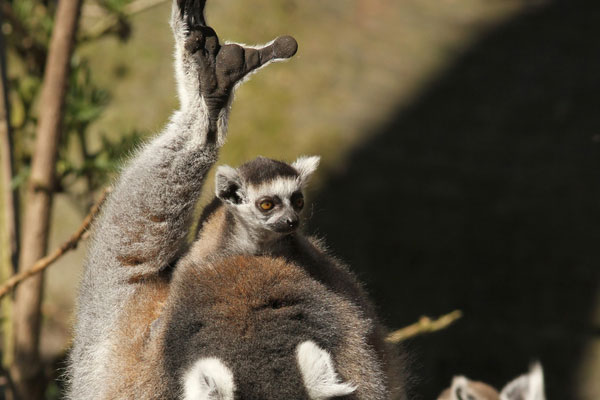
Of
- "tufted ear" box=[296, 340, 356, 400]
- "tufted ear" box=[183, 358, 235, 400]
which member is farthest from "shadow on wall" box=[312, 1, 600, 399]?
"tufted ear" box=[183, 358, 235, 400]

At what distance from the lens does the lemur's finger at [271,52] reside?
2.34 meters

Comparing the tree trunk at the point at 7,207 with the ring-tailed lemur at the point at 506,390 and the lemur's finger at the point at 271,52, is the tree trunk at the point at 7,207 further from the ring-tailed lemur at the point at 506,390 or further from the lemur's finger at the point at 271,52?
the ring-tailed lemur at the point at 506,390

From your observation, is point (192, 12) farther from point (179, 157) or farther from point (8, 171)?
point (8, 171)

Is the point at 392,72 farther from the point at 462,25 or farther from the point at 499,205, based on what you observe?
the point at 499,205

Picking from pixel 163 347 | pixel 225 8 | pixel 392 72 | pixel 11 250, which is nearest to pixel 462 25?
pixel 392 72

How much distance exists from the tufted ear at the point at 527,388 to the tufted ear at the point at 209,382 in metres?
2.31

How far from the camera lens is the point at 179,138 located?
2.53m

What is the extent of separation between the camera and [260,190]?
109 inches

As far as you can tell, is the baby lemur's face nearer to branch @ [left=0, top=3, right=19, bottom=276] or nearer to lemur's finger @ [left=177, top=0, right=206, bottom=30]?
lemur's finger @ [left=177, top=0, right=206, bottom=30]

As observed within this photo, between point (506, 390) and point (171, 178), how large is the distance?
2543 mm

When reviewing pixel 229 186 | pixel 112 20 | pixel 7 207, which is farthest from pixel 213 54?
pixel 112 20

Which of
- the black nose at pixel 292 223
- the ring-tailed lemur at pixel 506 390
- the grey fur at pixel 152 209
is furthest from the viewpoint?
the ring-tailed lemur at pixel 506 390

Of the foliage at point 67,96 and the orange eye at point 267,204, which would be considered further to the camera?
the foliage at point 67,96

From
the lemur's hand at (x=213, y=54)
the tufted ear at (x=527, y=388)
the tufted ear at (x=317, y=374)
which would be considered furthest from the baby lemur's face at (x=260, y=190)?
the tufted ear at (x=527, y=388)
